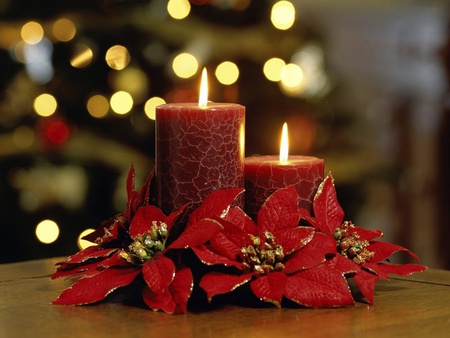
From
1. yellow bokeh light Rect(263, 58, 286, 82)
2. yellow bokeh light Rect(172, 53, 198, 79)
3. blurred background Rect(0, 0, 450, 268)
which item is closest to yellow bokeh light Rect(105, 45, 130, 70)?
blurred background Rect(0, 0, 450, 268)

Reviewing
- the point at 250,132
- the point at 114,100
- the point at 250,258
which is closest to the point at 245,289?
the point at 250,258

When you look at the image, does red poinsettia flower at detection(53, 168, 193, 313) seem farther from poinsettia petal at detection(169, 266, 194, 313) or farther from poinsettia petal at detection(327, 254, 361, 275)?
poinsettia petal at detection(327, 254, 361, 275)

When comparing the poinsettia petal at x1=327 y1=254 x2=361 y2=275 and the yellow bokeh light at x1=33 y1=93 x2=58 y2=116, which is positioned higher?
the yellow bokeh light at x1=33 y1=93 x2=58 y2=116

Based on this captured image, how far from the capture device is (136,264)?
0.78 meters

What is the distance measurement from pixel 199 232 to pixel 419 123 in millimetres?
2326

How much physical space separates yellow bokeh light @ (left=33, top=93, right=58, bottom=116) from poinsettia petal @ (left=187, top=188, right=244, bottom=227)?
3.76 feet

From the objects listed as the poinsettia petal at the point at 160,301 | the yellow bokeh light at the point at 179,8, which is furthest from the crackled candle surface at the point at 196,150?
the yellow bokeh light at the point at 179,8

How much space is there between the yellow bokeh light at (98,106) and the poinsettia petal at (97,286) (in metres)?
1.13

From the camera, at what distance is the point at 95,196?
1.92 meters

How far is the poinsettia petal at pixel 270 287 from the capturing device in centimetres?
74

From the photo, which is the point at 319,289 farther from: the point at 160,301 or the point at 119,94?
the point at 119,94

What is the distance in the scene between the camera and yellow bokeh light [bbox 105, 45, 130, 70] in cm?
188

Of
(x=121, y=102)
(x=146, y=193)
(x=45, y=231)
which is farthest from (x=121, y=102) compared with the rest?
(x=146, y=193)

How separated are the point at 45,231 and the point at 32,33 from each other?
1.50 feet
